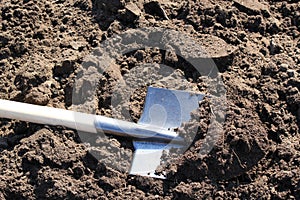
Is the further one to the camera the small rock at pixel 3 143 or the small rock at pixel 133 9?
the small rock at pixel 133 9

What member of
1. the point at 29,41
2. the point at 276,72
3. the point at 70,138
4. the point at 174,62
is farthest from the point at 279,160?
the point at 29,41

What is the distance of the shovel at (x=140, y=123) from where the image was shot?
272cm

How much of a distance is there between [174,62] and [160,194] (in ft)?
2.34

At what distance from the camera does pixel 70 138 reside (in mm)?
2740

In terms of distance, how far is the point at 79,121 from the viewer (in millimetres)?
2719

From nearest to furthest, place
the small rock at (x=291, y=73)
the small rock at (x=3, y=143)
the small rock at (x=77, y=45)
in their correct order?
the small rock at (x=3, y=143)
the small rock at (x=291, y=73)
the small rock at (x=77, y=45)

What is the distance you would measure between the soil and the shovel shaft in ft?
0.18

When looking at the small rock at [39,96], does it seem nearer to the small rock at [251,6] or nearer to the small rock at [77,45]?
the small rock at [77,45]

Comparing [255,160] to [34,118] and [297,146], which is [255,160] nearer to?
[297,146]

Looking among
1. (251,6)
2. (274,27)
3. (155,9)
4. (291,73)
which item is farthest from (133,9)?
(291,73)

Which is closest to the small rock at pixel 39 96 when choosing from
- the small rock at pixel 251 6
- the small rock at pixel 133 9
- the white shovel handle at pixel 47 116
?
the white shovel handle at pixel 47 116

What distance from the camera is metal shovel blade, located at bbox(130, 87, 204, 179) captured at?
2717mm

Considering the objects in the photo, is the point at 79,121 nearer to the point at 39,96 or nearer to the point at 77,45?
the point at 39,96

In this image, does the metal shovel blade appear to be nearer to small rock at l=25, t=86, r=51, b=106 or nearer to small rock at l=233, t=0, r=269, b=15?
small rock at l=25, t=86, r=51, b=106
